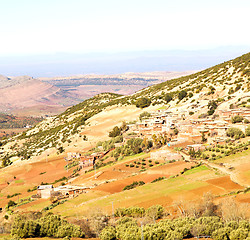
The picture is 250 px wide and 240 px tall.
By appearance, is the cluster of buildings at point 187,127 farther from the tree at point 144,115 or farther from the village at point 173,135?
the tree at point 144,115

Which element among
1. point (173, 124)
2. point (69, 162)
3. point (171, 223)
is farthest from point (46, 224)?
point (173, 124)

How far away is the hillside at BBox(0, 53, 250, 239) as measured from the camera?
31.2 meters

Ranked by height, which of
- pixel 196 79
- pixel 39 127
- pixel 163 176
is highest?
pixel 196 79

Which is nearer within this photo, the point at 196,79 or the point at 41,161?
the point at 41,161

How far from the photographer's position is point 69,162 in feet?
183

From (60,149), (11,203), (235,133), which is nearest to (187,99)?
(60,149)

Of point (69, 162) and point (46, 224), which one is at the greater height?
point (46, 224)

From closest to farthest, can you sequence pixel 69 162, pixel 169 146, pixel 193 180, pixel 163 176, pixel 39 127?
1. pixel 193 180
2. pixel 163 176
3. pixel 169 146
4. pixel 69 162
5. pixel 39 127

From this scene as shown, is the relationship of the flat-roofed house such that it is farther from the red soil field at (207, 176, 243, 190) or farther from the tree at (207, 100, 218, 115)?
the tree at (207, 100, 218, 115)

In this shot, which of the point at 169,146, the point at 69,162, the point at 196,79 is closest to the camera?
the point at 169,146

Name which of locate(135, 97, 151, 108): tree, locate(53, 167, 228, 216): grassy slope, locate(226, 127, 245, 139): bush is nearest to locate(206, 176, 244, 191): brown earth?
locate(53, 167, 228, 216): grassy slope

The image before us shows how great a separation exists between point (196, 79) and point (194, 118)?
2569cm

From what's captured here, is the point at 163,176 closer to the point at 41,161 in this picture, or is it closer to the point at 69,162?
the point at 69,162

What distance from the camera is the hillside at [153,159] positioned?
102ft
